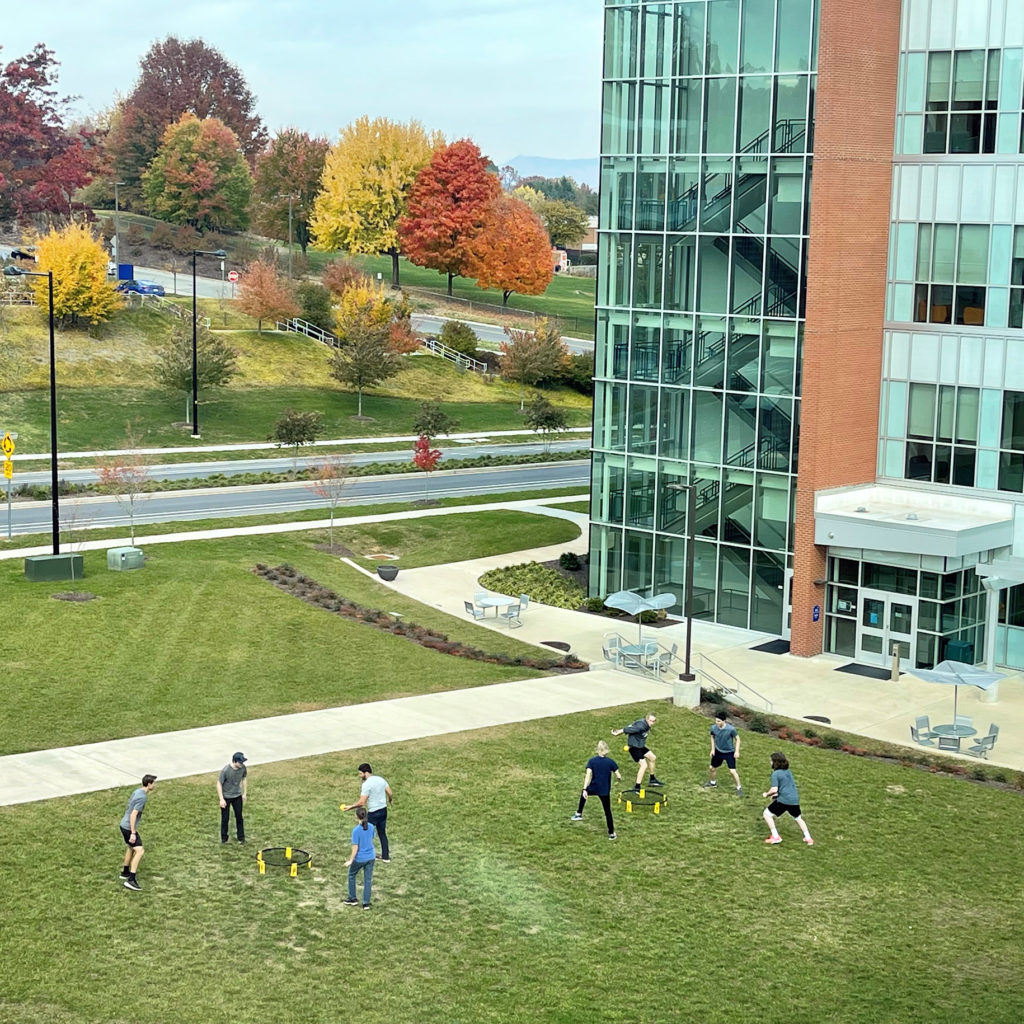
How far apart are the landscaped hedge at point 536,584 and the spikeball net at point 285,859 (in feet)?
78.4

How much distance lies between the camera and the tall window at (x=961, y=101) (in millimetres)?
41344

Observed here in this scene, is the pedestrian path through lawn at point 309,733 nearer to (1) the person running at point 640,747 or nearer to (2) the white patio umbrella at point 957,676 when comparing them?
(1) the person running at point 640,747

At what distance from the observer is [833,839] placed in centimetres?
2661

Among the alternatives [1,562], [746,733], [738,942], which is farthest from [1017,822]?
[1,562]

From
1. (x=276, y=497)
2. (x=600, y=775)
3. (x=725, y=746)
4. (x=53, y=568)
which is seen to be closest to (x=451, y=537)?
(x=276, y=497)

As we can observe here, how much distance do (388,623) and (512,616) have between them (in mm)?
4348

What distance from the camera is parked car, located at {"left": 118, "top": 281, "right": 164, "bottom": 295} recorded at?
9708 cm

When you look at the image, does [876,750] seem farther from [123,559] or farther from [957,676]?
[123,559]

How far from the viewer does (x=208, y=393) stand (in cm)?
8538

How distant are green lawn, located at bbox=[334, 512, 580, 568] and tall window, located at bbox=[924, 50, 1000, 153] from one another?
20551mm

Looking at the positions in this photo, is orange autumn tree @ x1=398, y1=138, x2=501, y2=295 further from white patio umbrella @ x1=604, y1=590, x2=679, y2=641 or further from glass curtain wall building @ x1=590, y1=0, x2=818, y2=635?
white patio umbrella @ x1=604, y1=590, x2=679, y2=641

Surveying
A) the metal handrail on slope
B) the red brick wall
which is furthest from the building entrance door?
the metal handrail on slope

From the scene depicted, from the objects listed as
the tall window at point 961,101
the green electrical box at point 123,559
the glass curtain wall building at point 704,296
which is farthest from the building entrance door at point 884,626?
the green electrical box at point 123,559

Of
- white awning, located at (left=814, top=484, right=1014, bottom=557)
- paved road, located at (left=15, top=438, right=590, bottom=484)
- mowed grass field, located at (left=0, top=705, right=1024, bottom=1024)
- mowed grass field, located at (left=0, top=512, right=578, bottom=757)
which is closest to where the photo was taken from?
mowed grass field, located at (left=0, top=705, right=1024, bottom=1024)
